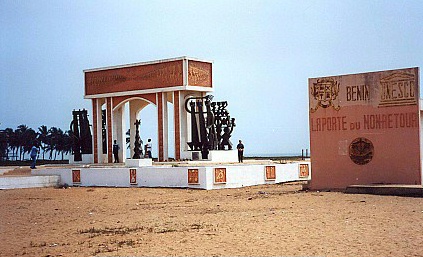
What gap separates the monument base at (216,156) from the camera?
115 ft

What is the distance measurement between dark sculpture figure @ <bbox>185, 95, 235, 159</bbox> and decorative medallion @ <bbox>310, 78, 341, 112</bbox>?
14476mm

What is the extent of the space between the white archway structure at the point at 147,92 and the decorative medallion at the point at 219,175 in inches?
453

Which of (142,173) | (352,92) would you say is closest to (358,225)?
(352,92)

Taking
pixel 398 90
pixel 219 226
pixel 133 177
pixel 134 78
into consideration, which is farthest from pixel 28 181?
pixel 219 226

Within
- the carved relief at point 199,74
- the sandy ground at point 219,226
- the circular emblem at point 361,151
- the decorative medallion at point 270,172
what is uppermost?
the carved relief at point 199,74

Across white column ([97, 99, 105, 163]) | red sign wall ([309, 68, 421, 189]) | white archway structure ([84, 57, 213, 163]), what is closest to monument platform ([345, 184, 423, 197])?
red sign wall ([309, 68, 421, 189])

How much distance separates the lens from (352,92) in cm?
2067

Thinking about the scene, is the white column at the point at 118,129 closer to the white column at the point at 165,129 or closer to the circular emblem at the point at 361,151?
the white column at the point at 165,129

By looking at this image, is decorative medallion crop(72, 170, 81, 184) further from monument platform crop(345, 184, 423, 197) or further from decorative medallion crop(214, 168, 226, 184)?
monument platform crop(345, 184, 423, 197)

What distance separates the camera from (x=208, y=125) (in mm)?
36094

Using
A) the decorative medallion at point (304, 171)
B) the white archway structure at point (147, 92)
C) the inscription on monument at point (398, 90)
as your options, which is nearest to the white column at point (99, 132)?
the white archway structure at point (147, 92)

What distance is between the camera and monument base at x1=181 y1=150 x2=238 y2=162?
1378 inches

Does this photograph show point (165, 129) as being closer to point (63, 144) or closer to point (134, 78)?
point (134, 78)

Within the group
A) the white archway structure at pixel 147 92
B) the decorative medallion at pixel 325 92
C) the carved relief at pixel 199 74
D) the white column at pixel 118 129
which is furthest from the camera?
the white column at pixel 118 129
